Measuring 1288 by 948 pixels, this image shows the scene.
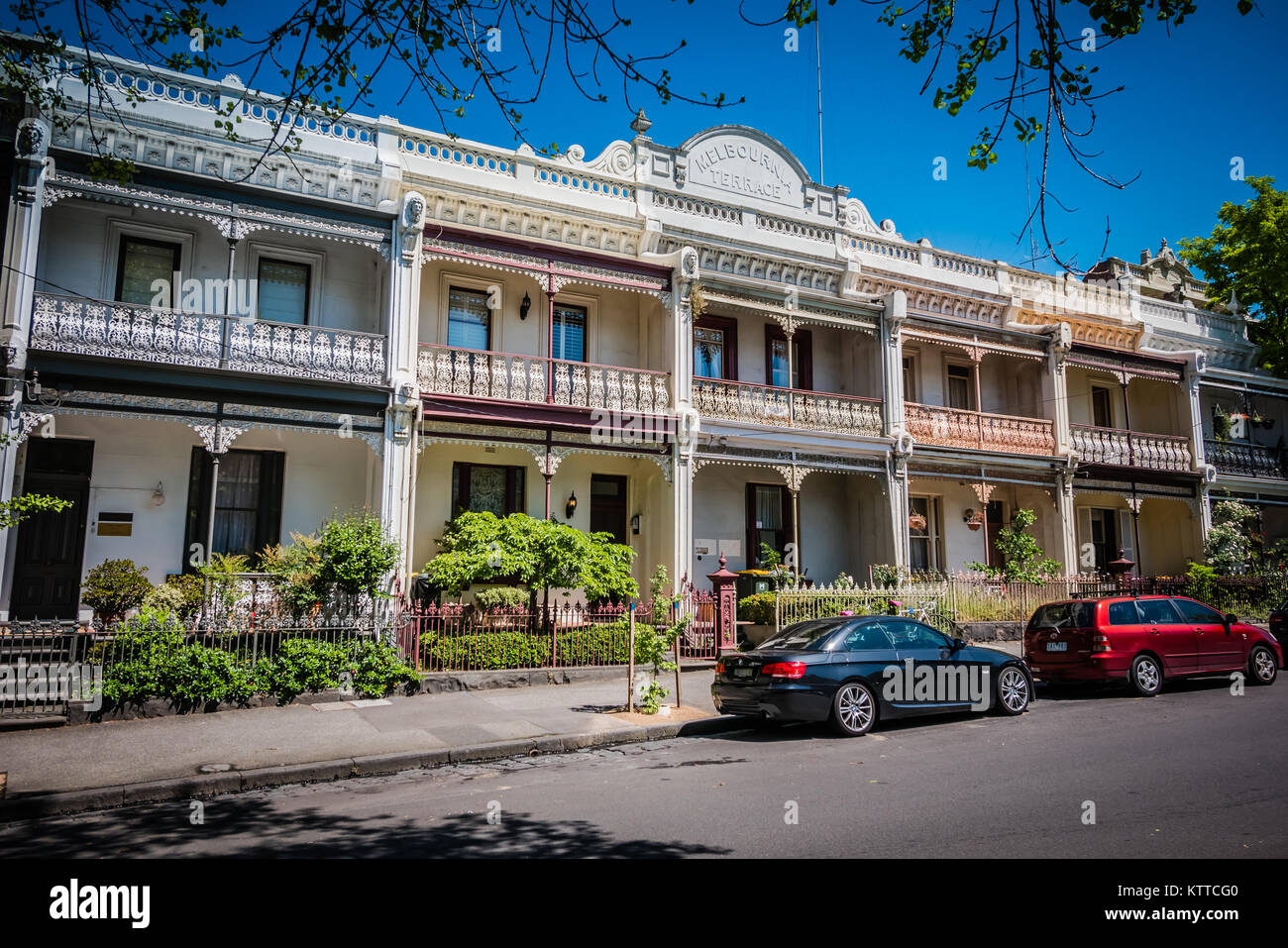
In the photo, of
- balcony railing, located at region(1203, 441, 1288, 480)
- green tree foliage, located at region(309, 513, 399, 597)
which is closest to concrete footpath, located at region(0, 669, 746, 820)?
green tree foliage, located at region(309, 513, 399, 597)

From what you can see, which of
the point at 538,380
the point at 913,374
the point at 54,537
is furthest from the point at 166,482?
the point at 913,374

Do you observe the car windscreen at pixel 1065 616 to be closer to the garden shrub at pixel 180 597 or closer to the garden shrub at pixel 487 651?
the garden shrub at pixel 487 651

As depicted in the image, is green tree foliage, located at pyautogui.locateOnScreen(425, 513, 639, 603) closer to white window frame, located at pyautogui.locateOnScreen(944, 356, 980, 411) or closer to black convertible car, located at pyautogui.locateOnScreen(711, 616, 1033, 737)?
black convertible car, located at pyautogui.locateOnScreen(711, 616, 1033, 737)

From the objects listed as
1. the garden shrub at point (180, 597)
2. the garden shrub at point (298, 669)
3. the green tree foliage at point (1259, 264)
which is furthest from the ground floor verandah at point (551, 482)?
the green tree foliage at point (1259, 264)

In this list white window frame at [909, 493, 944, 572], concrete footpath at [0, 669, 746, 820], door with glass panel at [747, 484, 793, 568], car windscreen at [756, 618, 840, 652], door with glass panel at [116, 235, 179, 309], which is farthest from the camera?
white window frame at [909, 493, 944, 572]

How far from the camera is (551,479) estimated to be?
18266mm

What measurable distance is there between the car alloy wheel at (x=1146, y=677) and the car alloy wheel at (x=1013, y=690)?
8.01ft

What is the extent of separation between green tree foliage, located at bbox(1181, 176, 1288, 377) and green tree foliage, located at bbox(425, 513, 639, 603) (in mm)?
23157

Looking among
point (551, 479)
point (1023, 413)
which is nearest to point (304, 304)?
point (551, 479)

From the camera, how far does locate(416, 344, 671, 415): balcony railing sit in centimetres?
1575

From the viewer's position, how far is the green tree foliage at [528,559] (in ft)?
44.8

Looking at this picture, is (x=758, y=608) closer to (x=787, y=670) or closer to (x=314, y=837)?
(x=787, y=670)

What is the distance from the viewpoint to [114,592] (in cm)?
1218

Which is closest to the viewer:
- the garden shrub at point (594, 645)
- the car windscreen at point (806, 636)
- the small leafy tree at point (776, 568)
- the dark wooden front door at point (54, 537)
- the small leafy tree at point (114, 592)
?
the car windscreen at point (806, 636)
